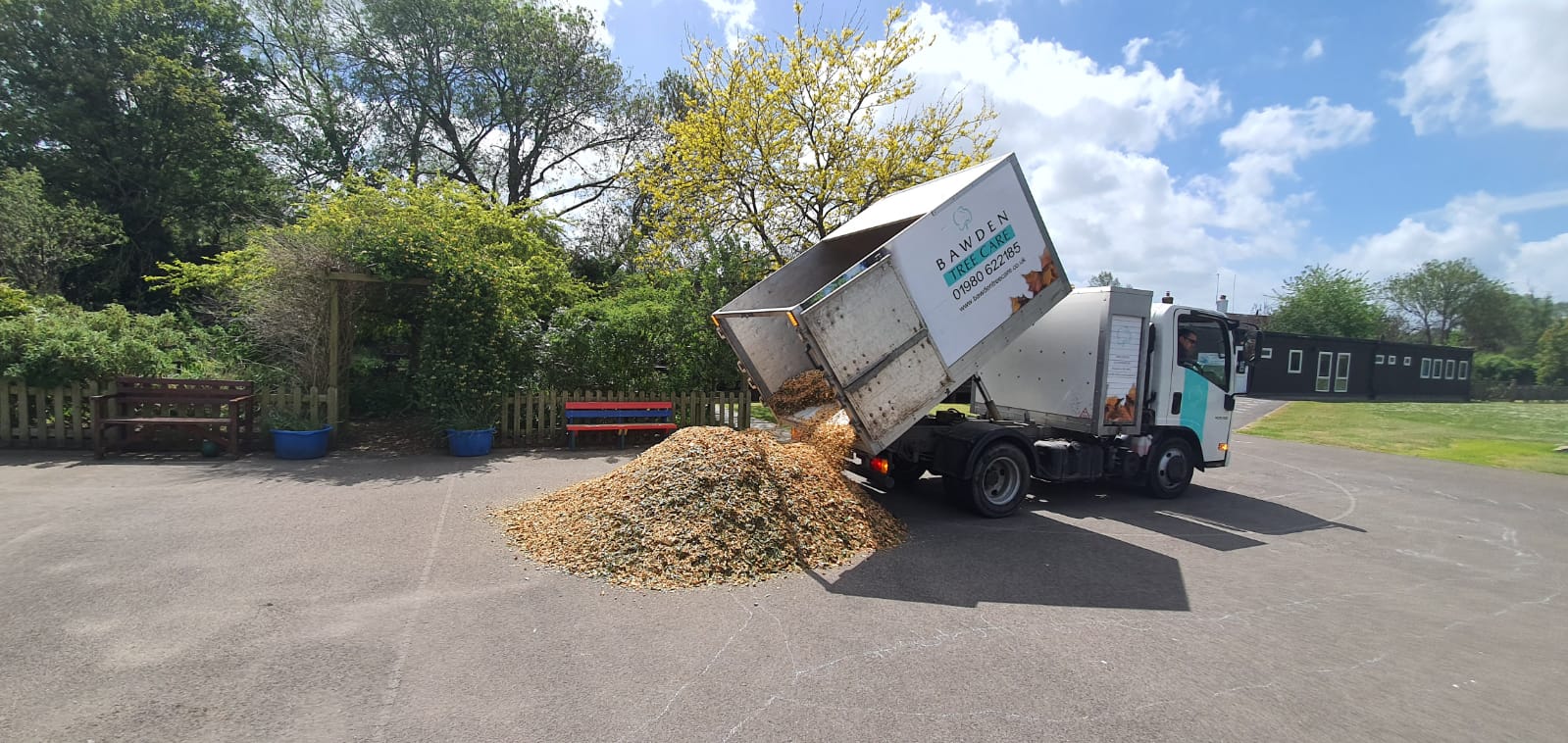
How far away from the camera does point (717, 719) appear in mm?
3275

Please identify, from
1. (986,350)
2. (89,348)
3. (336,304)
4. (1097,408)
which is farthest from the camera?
(336,304)

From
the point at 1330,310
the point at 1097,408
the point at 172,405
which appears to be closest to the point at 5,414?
the point at 172,405

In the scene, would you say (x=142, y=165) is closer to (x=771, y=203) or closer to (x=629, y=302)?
(x=629, y=302)

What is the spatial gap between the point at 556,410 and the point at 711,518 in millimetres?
6521

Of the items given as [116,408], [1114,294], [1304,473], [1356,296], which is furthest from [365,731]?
[1356,296]

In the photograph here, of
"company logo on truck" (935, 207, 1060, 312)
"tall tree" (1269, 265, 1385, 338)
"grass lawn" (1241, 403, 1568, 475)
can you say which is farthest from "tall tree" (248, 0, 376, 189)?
"tall tree" (1269, 265, 1385, 338)

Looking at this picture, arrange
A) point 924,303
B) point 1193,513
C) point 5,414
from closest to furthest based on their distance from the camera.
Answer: point 924,303
point 1193,513
point 5,414

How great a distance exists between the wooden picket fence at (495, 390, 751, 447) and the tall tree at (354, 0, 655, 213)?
43.7 feet

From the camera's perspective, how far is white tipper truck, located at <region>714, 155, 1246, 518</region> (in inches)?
233

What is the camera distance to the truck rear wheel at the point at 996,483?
7.16 m

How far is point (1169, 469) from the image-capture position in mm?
8695

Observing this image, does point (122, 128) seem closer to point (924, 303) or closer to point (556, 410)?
point (556, 410)

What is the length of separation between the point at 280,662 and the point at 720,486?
319 cm

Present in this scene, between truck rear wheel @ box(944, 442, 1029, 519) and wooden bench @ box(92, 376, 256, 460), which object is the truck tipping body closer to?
truck rear wheel @ box(944, 442, 1029, 519)
